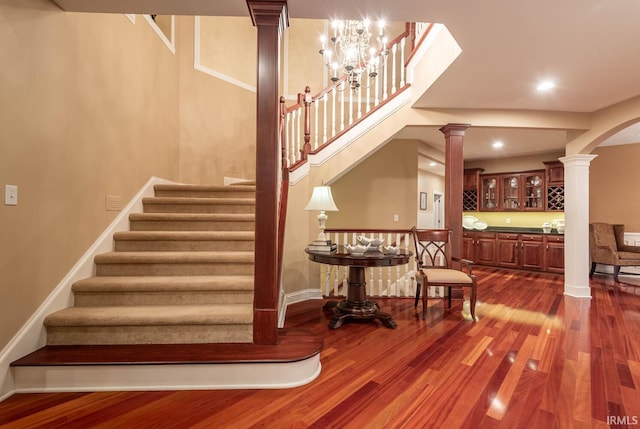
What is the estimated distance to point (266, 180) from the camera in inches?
81.9

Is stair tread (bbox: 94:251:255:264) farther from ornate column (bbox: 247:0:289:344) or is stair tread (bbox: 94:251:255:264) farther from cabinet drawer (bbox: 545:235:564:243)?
cabinet drawer (bbox: 545:235:564:243)

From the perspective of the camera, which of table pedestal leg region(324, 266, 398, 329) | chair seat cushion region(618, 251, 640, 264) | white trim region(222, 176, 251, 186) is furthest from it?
chair seat cushion region(618, 251, 640, 264)

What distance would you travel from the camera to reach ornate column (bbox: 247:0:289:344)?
209 cm

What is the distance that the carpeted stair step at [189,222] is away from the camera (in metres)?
3.11

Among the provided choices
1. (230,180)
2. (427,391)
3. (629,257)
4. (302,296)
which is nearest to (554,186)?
(629,257)

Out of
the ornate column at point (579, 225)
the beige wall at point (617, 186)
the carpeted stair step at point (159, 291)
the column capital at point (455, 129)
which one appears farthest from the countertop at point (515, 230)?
the carpeted stair step at point (159, 291)

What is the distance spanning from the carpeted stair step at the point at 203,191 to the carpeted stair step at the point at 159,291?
4.64ft

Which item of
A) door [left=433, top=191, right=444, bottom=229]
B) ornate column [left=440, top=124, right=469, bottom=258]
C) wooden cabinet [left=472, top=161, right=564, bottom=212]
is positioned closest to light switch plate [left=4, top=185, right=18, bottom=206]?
ornate column [left=440, top=124, right=469, bottom=258]

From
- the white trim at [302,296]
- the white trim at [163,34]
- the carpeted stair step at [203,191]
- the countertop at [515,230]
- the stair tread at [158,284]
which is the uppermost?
the white trim at [163,34]

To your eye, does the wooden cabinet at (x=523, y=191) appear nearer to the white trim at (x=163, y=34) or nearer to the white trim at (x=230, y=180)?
the white trim at (x=230, y=180)

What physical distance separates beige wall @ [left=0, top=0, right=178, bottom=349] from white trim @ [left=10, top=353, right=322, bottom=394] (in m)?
0.32

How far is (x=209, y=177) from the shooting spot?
4730 mm

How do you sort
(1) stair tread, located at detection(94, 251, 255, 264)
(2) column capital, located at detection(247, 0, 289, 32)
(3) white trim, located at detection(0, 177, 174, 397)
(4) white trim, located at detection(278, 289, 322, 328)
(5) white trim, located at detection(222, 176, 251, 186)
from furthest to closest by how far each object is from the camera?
(5) white trim, located at detection(222, 176, 251, 186)
(4) white trim, located at detection(278, 289, 322, 328)
(1) stair tread, located at detection(94, 251, 255, 264)
(2) column capital, located at detection(247, 0, 289, 32)
(3) white trim, located at detection(0, 177, 174, 397)

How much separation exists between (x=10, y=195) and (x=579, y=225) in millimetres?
5987
